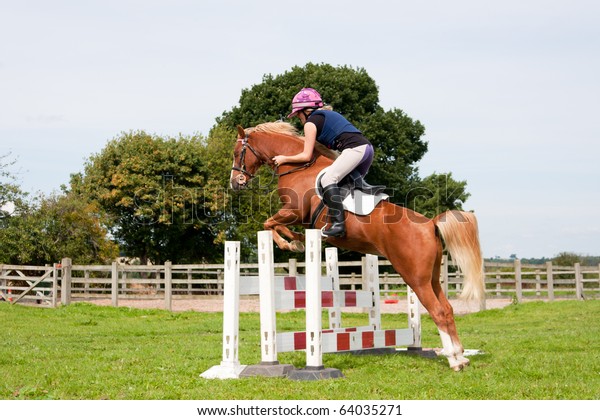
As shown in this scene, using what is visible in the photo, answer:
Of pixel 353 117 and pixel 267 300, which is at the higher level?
pixel 353 117

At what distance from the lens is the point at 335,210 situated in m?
7.73

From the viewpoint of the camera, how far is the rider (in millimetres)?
7734

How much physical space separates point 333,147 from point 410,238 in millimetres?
1473

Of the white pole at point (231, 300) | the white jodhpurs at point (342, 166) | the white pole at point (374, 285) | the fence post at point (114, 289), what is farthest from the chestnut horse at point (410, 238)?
the fence post at point (114, 289)

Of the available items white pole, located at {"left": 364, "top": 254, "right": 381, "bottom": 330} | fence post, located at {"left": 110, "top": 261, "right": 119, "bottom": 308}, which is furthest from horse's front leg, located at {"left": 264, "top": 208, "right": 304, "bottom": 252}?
fence post, located at {"left": 110, "top": 261, "right": 119, "bottom": 308}

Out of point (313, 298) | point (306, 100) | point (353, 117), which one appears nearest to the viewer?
point (313, 298)

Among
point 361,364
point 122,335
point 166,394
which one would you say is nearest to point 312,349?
point 361,364

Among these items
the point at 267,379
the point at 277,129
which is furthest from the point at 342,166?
the point at 267,379

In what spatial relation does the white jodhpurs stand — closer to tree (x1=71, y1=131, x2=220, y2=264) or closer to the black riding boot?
the black riding boot

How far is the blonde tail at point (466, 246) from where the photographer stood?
7.72 meters

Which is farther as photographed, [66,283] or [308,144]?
[66,283]

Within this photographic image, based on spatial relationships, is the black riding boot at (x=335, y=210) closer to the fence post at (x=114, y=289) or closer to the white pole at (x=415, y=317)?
the white pole at (x=415, y=317)

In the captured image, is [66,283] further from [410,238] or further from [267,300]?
[410,238]

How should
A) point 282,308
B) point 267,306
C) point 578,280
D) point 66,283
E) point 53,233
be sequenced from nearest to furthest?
point 267,306, point 282,308, point 66,283, point 578,280, point 53,233
